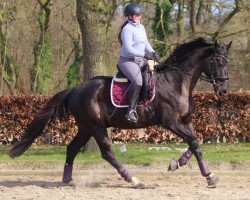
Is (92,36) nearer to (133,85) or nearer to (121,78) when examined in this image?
(121,78)

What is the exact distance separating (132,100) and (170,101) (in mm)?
585

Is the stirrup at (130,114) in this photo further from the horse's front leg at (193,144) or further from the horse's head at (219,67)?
the horse's head at (219,67)

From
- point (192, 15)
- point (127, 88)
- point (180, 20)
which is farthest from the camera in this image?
point (180, 20)

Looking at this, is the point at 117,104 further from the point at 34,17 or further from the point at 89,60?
the point at 34,17

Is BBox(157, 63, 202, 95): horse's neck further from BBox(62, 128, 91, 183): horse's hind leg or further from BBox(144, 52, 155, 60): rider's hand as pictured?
BBox(62, 128, 91, 183): horse's hind leg

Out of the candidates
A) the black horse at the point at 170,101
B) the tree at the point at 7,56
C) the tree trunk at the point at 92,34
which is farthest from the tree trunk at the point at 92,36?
the tree at the point at 7,56

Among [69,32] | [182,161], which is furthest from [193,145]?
[69,32]

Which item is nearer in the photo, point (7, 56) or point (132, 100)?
point (132, 100)

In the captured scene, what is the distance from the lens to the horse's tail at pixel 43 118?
29.9ft

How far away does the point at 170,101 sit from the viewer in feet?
27.4

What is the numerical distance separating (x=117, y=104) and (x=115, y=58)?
62.5ft

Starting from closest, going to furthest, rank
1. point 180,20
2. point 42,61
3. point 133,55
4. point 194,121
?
point 133,55 → point 194,121 → point 180,20 → point 42,61

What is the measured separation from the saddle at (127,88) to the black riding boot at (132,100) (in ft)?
0.44

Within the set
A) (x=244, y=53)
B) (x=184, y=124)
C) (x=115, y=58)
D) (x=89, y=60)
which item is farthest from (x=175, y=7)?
(x=184, y=124)
